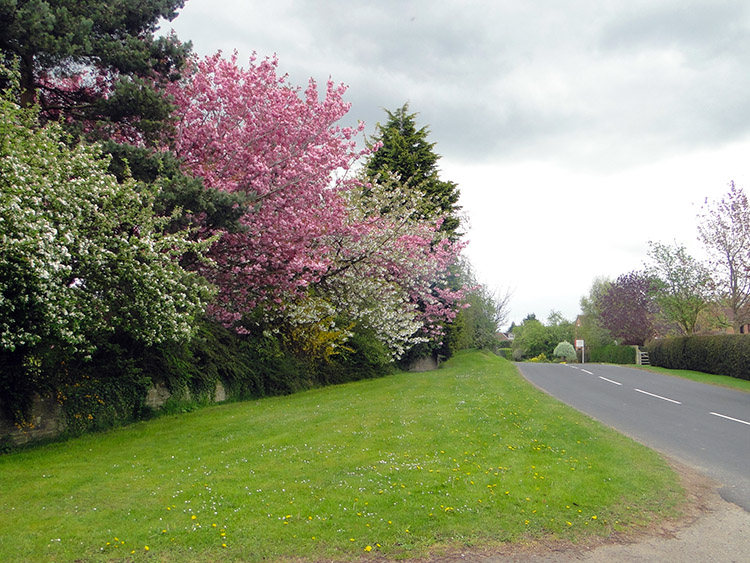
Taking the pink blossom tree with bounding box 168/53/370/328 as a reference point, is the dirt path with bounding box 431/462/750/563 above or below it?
below

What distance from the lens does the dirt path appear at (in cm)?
564

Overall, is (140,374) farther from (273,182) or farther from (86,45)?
(86,45)

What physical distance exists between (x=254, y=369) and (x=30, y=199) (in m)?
12.0

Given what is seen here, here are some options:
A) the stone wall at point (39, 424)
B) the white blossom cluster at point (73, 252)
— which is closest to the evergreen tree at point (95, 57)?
the white blossom cluster at point (73, 252)

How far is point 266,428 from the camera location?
12.8m

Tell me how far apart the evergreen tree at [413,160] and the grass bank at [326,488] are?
2491 cm

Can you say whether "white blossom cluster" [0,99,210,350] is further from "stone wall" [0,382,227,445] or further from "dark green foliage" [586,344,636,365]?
"dark green foliage" [586,344,636,365]

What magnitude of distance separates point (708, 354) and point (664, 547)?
32310 millimetres

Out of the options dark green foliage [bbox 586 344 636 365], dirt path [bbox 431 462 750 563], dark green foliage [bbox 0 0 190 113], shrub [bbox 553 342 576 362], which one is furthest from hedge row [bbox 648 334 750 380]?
dark green foliage [bbox 0 0 190 113]

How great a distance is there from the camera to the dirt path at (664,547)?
5645 mm

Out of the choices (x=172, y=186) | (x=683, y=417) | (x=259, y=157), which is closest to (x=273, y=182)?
(x=259, y=157)

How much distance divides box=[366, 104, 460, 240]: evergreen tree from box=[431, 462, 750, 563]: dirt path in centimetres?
2971

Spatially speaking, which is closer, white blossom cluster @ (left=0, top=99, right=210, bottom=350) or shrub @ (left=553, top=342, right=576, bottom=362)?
white blossom cluster @ (left=0, top=99, right=210, bottom=350)

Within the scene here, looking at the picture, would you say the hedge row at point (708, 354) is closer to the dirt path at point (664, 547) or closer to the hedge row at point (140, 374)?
the hedge row at point (140, 374)
